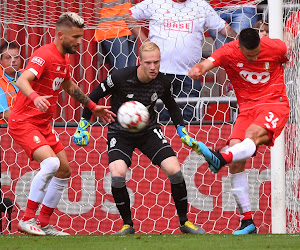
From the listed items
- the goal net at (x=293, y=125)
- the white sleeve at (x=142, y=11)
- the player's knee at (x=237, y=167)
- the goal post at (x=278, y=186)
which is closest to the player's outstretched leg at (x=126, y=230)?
the player's knee at (x=237, y=167)

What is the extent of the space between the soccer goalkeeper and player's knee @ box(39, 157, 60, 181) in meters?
0.36

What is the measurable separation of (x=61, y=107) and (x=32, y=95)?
2.52 m

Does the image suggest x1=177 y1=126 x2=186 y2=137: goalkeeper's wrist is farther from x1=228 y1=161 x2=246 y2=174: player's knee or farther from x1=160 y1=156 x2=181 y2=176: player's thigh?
x1=228 y1=161 x2=246 y2=174: player's knee

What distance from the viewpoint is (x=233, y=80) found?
6.22 metres

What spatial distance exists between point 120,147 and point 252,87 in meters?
1.23

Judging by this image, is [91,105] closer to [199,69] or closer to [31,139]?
[31,139]

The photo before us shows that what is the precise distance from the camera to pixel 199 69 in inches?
229

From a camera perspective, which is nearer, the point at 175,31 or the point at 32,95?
the point at 32,95

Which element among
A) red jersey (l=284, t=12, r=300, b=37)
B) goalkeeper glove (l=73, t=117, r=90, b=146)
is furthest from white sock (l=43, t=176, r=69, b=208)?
red jersey (l=284, t=12, r=300, b=37)

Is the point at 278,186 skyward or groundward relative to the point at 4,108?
groundward

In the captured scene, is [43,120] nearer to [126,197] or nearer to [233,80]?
[126,197]

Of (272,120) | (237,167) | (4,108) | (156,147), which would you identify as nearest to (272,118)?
(272,120)

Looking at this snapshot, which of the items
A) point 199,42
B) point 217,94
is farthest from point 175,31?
point 217,94

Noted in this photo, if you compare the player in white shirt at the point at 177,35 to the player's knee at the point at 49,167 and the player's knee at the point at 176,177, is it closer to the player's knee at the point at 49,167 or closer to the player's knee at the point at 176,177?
the player's knee at the point at 176,177
